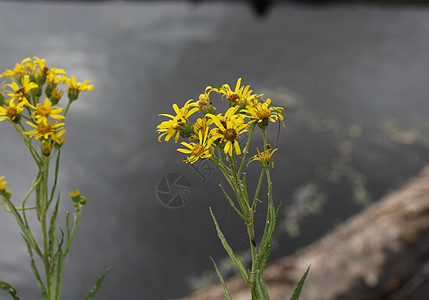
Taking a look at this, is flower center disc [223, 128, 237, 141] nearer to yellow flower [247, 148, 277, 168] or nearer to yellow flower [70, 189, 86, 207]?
yellow flower [247, 148, 277, 168]

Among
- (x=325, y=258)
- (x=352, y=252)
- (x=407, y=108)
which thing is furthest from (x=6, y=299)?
(x=407, y=108)

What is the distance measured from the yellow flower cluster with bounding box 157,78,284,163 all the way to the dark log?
6.99 ft

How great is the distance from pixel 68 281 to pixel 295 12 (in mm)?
6897

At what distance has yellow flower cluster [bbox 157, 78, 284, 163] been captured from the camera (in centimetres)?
98

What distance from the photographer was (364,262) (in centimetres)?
308

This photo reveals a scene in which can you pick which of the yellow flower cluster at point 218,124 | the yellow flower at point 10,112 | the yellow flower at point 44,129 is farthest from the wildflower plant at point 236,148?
the yellow flower at point 10,112

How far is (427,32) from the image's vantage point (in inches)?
304

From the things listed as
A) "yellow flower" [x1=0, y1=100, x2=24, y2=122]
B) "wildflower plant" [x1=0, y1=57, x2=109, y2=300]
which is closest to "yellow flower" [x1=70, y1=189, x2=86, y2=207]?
"wildflower plant" [x1=0, y1=57, x2=109, y2=300]

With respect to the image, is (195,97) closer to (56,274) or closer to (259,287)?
(56,274)

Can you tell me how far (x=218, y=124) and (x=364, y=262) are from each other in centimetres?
258

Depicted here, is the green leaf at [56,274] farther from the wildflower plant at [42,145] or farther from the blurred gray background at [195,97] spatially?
the blurred gray background at [195,97]

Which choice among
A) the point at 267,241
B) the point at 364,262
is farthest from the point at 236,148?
the point at 364,262

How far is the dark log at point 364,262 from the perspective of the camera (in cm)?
293

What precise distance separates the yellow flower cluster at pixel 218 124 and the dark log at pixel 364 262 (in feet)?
6.99
